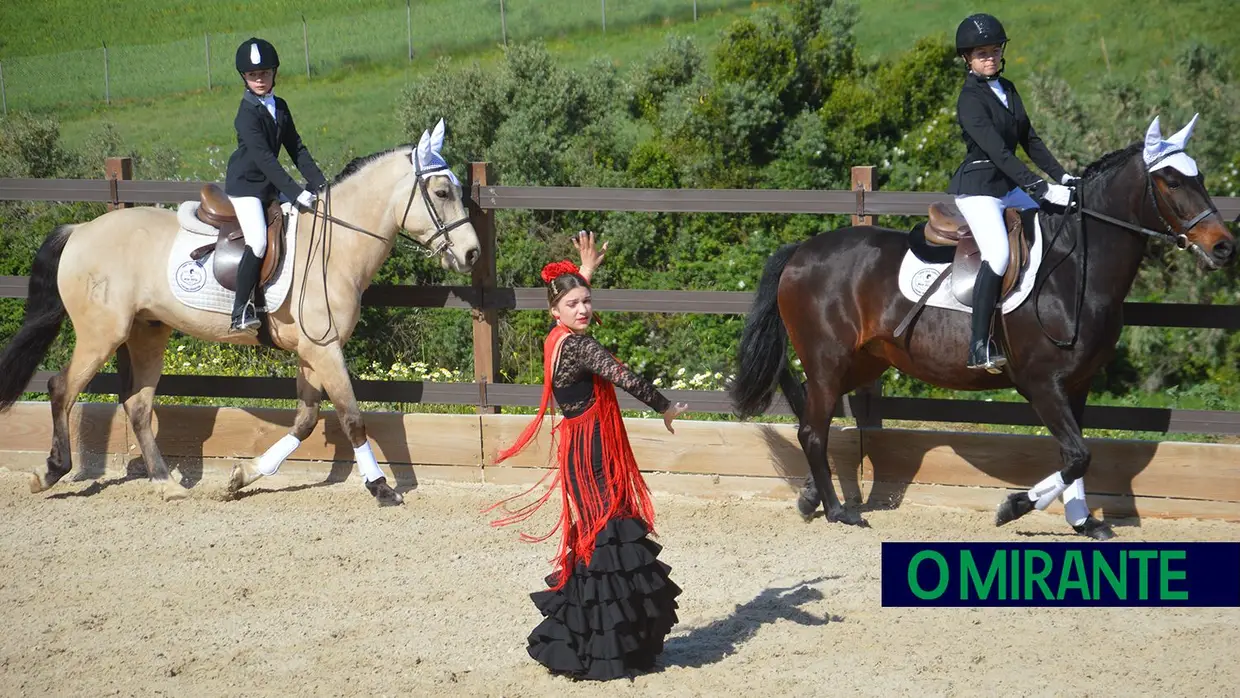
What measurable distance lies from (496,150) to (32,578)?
36.5ft

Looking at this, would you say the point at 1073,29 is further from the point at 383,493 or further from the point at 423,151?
the point at 383,493

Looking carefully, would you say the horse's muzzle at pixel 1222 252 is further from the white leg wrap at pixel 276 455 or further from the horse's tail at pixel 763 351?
the white leg wrap at pixel 276 455

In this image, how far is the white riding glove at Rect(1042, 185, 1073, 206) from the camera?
20.9ft

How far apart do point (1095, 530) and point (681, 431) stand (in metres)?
2.37

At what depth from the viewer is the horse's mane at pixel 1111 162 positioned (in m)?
6.41

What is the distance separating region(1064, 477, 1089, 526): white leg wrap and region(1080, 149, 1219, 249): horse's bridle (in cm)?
130

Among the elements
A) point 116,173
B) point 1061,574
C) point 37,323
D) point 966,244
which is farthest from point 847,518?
point 116,173

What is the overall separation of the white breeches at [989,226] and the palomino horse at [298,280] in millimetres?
2749

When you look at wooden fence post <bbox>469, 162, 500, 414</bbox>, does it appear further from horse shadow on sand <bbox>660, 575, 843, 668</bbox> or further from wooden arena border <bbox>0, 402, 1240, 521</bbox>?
horse shadow on sand <bbox>660, 575, 843, 668</bbox>

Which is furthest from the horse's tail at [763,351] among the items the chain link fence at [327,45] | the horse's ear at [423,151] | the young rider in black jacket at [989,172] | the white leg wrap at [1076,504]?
the chain link fence at [327,45]

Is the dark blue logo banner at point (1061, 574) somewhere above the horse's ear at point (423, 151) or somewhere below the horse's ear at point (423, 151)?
below

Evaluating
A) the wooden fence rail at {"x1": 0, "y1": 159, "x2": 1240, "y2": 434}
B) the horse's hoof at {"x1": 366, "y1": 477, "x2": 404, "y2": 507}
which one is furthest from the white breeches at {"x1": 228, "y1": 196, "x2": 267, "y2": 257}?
the horse's hoof at {"x1": 366, "y1": 477, "x2": 404, "y2": 507}

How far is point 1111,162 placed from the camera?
21.2ft

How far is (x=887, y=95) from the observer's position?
56.5 ft
